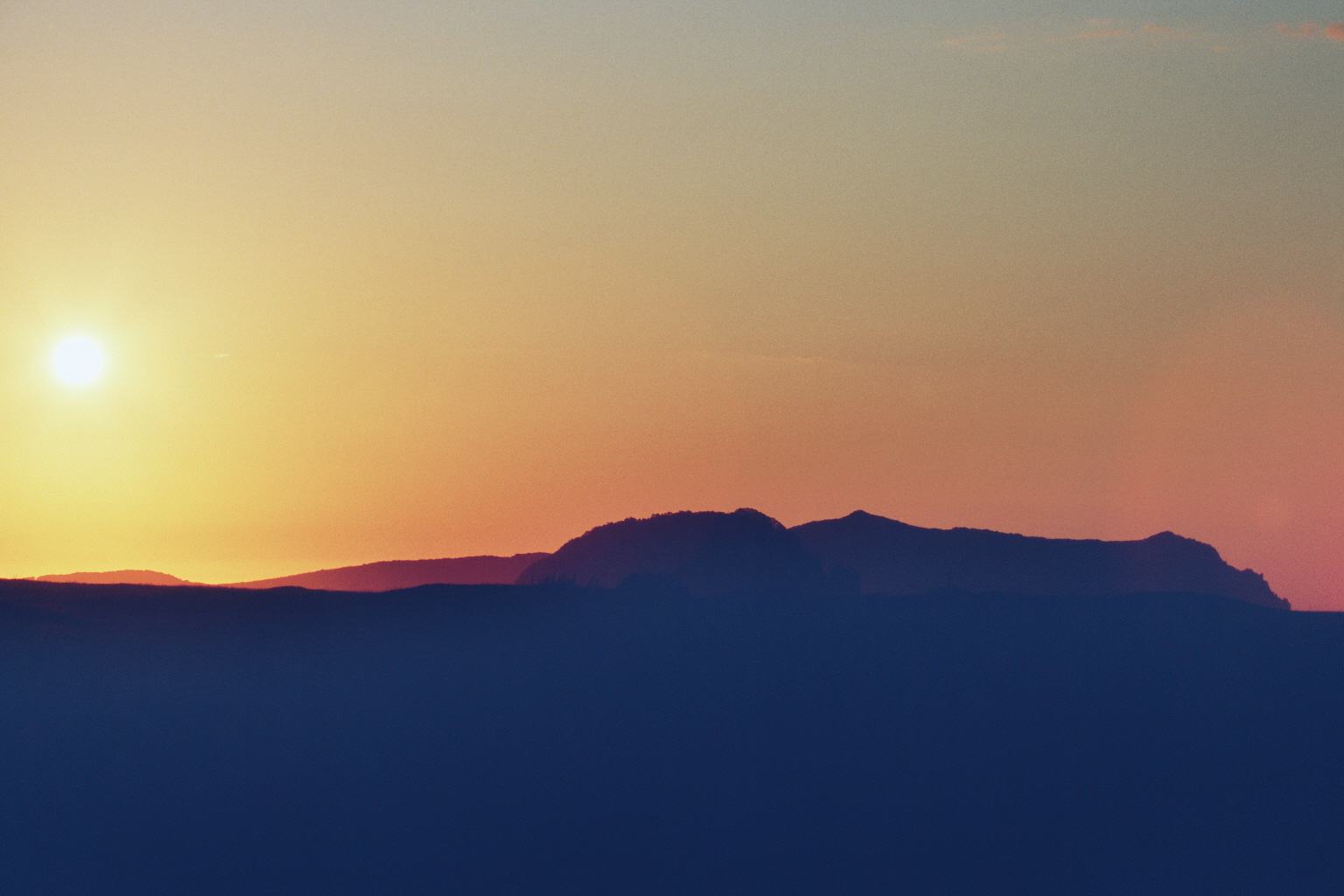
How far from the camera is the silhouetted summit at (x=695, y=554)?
107938 mm

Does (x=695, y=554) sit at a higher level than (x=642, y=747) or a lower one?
higher

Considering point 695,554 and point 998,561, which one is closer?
point 695,554

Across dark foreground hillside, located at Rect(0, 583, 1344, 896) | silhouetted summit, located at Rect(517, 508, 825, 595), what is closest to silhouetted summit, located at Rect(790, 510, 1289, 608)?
silhouetted summit, located at Rect(517, 508, 825, 595)

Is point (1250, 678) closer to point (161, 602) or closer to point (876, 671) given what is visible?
point (876, 671)

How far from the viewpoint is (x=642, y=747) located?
62.6 m

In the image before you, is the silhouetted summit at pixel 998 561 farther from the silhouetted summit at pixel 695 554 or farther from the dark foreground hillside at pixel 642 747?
the dark foreground hillside at pixel 642 747

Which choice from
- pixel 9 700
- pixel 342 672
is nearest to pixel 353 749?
pixel 342 672

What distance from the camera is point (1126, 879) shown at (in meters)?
55.0

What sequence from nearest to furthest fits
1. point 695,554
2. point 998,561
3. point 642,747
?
point 642,747 < point 695,554 < point 998,561

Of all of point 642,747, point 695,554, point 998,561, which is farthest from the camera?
point 998,561

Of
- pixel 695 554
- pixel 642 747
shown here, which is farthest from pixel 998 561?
pixel 642 747

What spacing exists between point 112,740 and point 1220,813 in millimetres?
45309

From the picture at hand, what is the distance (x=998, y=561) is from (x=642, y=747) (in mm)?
86132

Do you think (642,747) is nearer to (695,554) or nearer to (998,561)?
(695,554)
